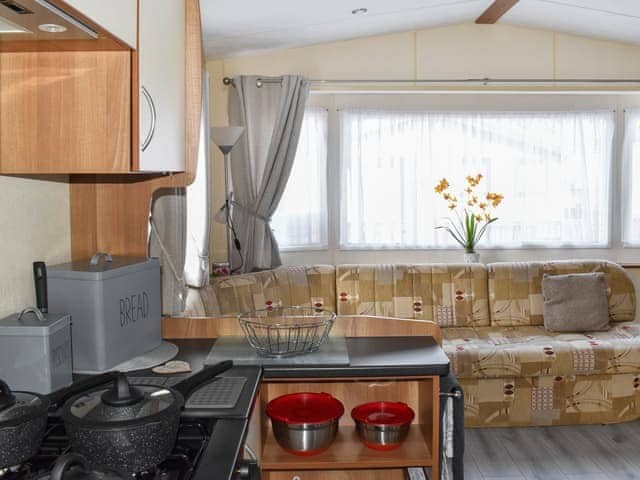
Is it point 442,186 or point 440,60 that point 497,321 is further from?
point 440,60

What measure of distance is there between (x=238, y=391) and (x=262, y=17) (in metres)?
2.78

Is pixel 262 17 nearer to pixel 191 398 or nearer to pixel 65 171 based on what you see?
pixel 65 171

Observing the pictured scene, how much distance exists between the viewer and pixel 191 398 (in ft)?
5.21

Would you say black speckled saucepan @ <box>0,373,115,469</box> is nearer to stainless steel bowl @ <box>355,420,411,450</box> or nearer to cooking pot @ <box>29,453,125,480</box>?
cooking pot @ <box>29,453,125,480</box>

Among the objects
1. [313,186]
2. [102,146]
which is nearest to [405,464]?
[102,146]

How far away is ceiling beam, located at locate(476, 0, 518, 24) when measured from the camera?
171 inches

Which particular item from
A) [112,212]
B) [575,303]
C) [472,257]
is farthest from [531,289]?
[112,212]

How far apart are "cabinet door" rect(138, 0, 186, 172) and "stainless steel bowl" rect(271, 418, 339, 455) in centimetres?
82

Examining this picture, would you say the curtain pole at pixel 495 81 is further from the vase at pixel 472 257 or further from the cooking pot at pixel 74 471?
the cooking pot at pixel 74 471

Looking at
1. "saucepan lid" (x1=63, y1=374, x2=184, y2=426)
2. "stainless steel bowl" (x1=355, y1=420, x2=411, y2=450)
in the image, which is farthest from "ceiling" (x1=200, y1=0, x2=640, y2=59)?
"saucepan lid" (x1=63, y1=374, x2=184, y2=426)

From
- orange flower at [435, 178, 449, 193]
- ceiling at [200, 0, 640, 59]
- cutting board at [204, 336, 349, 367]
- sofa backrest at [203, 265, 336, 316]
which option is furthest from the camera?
orange flower at [435, 178, 449, 193]

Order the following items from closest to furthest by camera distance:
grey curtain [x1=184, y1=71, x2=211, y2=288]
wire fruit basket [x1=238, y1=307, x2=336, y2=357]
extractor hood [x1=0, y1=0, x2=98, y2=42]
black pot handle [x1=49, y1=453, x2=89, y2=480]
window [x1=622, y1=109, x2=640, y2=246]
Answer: black pot handle [x1=49, y1=453, x2=89, y2=480]
extractor hood [x1=0, y1=0, x2=98, y2=42]
wire fruit basket [x1=238, y1=307, x2=336, y2=357]
grey curtain [x1=184, y1=71, x2=211, y2=288]
window [x1=622, y1=109, x2=640, y2=246]

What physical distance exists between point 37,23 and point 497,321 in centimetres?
393

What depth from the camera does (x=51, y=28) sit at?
4.17 ft
